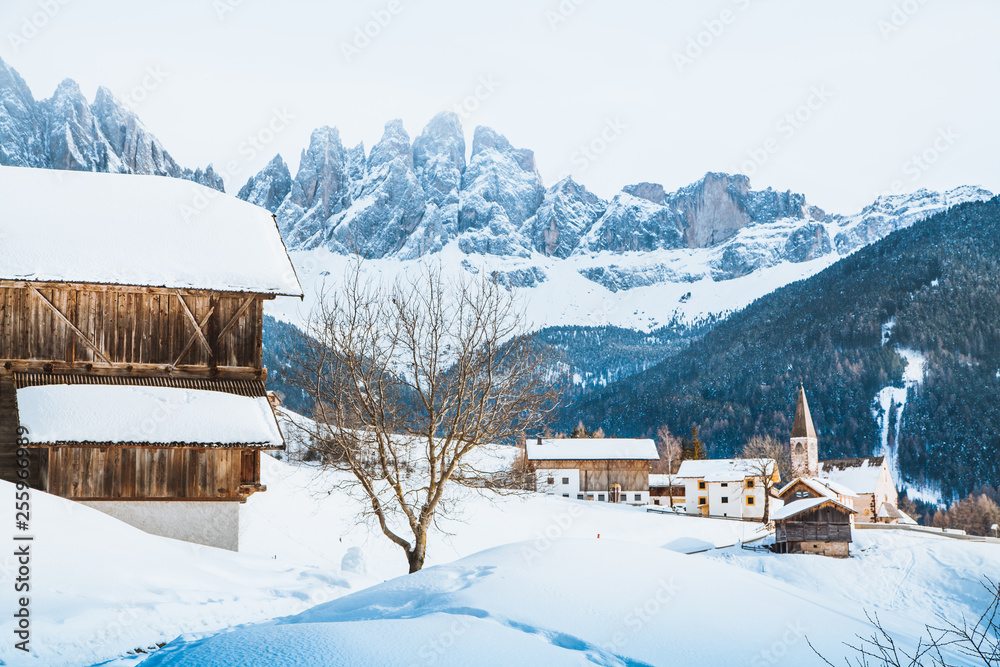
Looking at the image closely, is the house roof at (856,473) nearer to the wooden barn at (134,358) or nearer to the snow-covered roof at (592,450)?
the snow-covered roof at (592,450)

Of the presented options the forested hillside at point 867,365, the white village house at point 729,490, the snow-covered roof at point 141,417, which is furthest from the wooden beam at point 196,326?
the forested hillside at point 867,365

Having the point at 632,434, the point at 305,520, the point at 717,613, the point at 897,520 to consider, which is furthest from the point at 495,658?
the point at 632,434

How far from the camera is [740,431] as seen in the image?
144500mm

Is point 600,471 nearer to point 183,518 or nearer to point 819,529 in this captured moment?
point 819,529

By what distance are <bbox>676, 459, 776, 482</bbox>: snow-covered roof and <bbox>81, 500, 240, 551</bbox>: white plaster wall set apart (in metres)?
61.6

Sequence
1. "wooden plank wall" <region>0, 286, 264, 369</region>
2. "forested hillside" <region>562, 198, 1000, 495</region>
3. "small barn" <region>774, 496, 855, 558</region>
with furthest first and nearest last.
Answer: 1. "forested hillside" <region>562, 198, 1000, 495</region>
2. "small barn" <region>774, 496, 855, 558</region>
3. "wooden plank wall" <region>0, 286, 264, 369</region>

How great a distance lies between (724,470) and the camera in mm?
77750

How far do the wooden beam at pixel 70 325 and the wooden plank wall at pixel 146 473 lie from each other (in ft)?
9.07

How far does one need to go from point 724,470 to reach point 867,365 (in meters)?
90.8

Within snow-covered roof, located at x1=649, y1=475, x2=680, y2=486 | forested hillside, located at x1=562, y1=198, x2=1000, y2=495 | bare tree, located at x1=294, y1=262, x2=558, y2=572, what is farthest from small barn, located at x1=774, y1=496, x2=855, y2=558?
forested hillside, located at x1=562, y1=198, x2=1000, y2=495

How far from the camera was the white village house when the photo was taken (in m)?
76.2

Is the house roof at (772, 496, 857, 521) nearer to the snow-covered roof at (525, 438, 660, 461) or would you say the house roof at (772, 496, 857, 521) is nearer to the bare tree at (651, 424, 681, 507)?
the snow-covered roof at (525, 438, 660, 461)

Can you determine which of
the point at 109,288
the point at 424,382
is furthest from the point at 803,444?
the point at 109,288

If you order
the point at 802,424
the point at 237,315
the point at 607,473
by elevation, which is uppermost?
the point at 237,315
